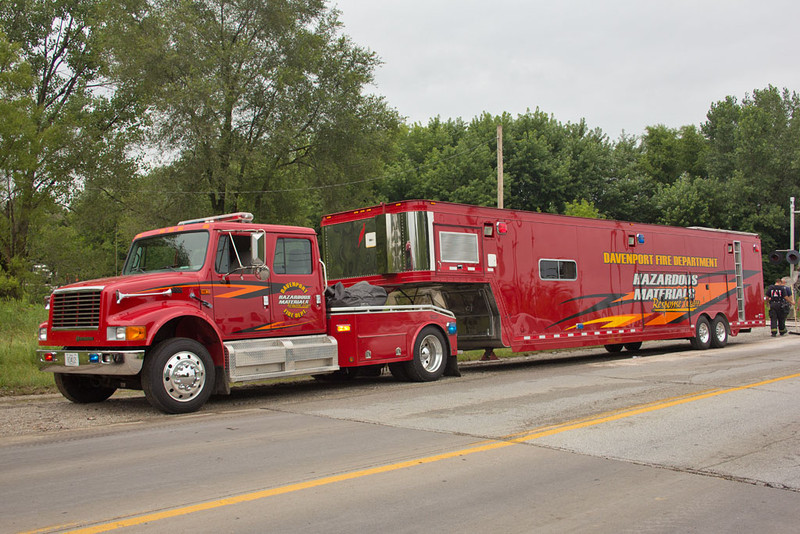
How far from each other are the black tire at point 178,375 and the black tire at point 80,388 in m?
1.59

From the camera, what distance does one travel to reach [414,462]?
6.43 meters

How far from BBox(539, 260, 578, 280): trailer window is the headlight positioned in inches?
348

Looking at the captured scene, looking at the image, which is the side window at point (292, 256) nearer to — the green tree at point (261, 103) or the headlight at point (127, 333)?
the headlight at point (127, 333)

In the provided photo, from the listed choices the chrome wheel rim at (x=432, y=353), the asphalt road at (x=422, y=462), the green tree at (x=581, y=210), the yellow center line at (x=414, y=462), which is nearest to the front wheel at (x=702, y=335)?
the asphalt road at (x=422, y=462)

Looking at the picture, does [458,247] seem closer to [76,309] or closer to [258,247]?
[258,247]

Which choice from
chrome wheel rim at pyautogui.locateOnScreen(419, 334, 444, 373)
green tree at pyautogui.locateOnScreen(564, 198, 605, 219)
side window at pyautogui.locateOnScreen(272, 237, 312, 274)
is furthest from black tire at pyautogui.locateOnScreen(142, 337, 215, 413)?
green tree at pyautogui.locateOnScreen(564, 198, 605, 219)

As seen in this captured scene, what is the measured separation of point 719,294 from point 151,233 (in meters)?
15.9

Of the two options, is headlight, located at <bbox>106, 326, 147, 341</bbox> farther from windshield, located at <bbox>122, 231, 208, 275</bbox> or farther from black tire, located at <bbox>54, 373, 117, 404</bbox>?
black tire, located at <bbox>54, 373, 117, 404</bbox>

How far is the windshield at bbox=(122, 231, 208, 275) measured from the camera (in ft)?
34.2

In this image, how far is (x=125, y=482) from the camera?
5891 millimetres

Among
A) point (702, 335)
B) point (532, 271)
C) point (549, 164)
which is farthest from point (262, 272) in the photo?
point (549, 164)

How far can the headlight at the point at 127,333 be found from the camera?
30.1 ft

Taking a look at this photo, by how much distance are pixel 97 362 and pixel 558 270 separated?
9948 mm

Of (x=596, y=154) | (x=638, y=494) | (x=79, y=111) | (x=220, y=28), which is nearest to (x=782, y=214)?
(x=596, y=154)
